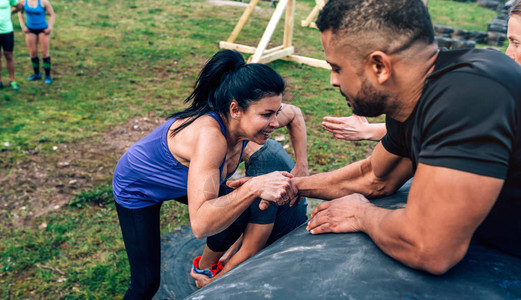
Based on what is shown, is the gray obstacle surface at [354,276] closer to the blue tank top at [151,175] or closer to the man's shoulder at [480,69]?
the man's shoulder at [480,69]

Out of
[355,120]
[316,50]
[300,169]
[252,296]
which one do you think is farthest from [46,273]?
[316,50]

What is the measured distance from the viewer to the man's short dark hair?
1558 millimetres

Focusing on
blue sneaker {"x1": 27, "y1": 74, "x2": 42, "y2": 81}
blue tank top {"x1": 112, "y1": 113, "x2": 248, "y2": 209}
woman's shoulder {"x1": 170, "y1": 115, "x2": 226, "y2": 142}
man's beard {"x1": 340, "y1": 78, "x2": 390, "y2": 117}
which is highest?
man's beard {"x1": 340, "y1": 78, "x2": 390, "y2": 117}

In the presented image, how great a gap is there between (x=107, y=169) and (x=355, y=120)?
2.99 meters

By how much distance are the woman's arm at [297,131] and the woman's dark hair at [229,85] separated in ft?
2.01

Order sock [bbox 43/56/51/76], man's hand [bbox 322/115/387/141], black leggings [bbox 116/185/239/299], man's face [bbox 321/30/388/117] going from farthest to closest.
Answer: sock [bbox 43/56/51/76]
man's hand [bbox 322/115/387/141]
black leggings [bbox 116/185/239/299]
man's face [bbox 321/30/388/117]

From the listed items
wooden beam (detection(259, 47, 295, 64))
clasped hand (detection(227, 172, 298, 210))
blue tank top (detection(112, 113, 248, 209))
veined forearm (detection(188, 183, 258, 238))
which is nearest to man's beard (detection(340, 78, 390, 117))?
clasped hand (detection(227, 172, 298, 210))

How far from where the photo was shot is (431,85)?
1487mm

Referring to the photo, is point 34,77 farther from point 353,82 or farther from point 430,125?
point 430,125

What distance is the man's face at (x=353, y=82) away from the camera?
5.51 ft

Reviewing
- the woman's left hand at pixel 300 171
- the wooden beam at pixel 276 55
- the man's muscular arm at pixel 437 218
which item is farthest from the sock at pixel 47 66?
the man's muscular arm at pixel 437 218

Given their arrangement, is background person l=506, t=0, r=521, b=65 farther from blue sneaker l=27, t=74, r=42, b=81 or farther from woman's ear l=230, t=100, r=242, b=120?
blue sneaker l=27, t=74, r=42, b=81

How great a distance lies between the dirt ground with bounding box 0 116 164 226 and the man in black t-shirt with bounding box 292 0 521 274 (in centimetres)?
311

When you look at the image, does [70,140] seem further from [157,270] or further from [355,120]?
[355,120]
